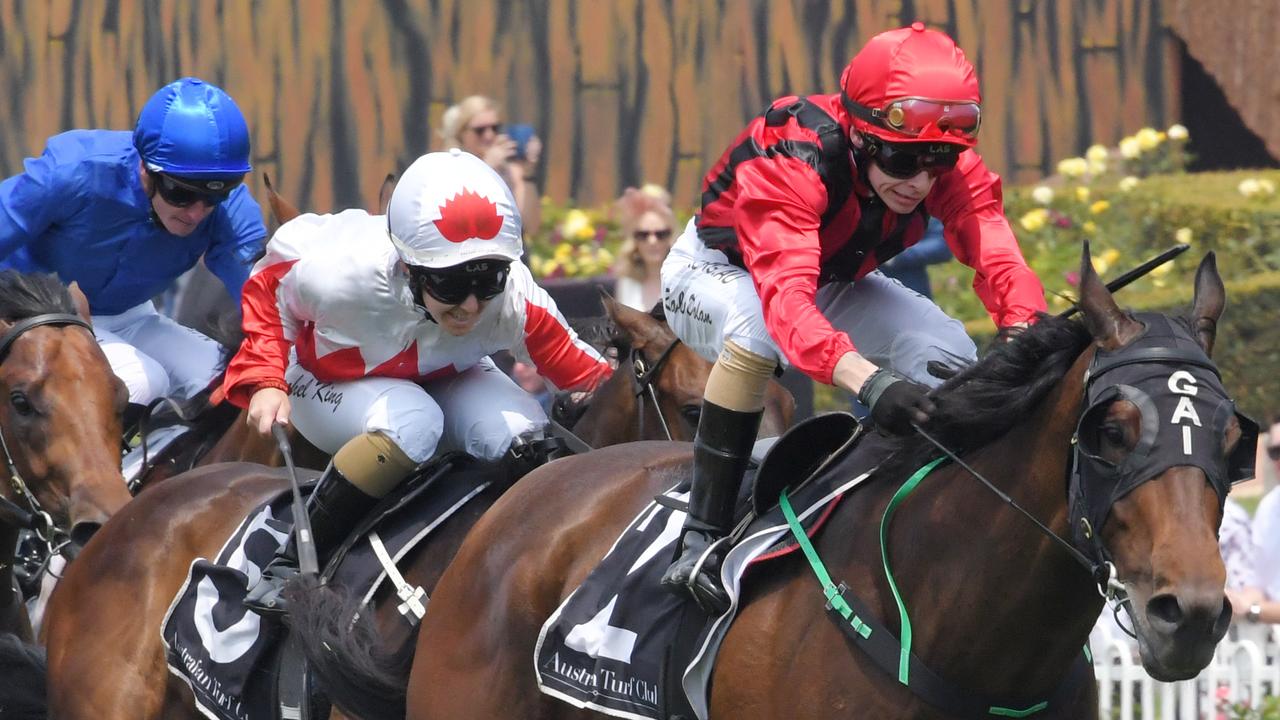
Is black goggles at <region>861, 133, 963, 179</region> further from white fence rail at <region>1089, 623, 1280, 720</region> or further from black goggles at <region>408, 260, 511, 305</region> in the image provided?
white fence rail at <region>1089, 623, 1280, 720</region>

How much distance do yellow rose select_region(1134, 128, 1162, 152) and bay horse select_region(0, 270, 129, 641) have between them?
29.4 feet

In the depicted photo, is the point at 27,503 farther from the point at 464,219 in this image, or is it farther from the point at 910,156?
the point at 910,156

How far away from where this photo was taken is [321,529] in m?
4.96

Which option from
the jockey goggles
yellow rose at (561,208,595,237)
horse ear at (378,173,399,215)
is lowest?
yellow rose at (561,208,595,237)

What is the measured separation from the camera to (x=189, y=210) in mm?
5891

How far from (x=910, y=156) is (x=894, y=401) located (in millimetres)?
629

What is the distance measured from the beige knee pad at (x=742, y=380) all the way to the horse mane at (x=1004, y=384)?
Result: 0.46 meters

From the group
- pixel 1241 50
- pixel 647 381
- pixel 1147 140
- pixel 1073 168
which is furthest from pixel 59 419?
pixel 1241 50

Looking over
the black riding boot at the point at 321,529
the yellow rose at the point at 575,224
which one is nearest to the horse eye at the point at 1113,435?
the black riding boot at the point at 321,529

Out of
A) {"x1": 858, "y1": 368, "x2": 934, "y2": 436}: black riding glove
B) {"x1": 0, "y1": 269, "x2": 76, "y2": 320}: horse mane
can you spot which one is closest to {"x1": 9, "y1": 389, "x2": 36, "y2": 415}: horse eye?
{"x1": 0, "y1": 269, "x2": 76, "y2": 320}: horse mane

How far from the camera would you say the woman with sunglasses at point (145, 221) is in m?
5.71

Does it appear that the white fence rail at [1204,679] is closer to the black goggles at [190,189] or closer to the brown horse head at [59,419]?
the black goggles at [190,189]

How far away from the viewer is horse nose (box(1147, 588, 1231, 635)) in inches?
119

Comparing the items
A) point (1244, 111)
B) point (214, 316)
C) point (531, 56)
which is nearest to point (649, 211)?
point (214, 316)
